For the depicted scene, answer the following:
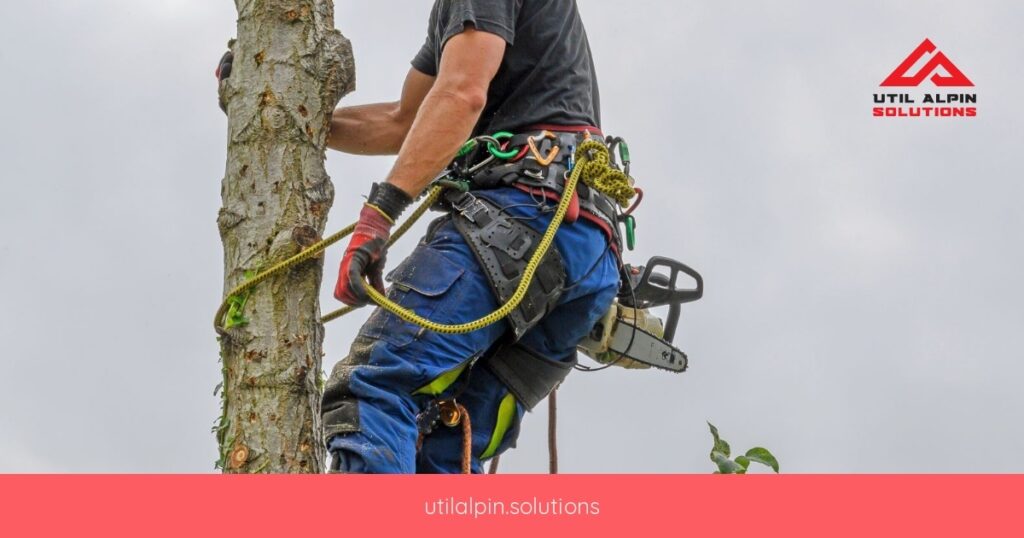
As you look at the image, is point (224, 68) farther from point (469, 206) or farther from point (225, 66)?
point (469, 206)

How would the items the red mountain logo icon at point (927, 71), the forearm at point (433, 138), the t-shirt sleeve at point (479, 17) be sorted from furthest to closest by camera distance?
the red mountain logo icon at point (927, 71) < the t-shirt sleeve at point (479, 17) < the forearm at point (433, 138)

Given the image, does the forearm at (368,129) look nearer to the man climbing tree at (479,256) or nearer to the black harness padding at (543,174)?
the man climbing tree at (479,256)

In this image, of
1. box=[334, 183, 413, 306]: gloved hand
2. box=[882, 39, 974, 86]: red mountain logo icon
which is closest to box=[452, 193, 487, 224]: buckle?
box=[334, 183, 413, 306]: gloved hand

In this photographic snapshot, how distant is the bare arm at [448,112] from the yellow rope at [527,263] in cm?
24

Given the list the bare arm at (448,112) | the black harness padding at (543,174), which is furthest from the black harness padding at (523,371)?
the bare arm at (448,112)

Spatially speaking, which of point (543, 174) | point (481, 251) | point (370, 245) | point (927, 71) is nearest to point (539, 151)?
point (543, 174)

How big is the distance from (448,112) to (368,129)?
0.98 meters

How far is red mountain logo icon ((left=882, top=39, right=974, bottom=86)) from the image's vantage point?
33.5 feet

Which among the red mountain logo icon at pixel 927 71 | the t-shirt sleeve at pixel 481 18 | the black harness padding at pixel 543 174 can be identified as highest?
the red mountain logo icon at pixel 927 71

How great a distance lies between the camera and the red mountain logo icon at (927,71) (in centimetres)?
1022

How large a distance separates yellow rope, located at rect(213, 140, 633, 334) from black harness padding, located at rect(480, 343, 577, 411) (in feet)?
1.27

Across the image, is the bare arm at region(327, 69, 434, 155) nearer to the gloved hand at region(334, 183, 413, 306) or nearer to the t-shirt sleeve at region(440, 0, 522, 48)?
the t-shirt sleeve at region(440, 0, 522, 48)

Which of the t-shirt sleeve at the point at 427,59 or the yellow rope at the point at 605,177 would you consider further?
the t-shirt sleeve at the point at 427,59

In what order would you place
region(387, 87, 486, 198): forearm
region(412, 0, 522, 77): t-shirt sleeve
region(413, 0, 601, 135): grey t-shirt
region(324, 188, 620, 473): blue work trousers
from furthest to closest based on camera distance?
region(413, 0, 601, 135): grey t-shirt
region(412, 0, 522, 77): t-shirt sleeve
region(387, 87, 486, 198): forearm
region(324, 188, 620, 473): blue work trousers
